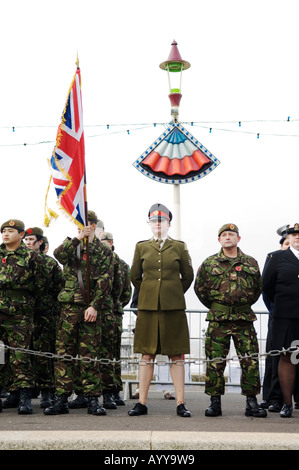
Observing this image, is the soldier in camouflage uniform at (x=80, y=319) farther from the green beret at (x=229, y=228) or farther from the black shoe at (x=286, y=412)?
the black shoe at (x=286, y=412)

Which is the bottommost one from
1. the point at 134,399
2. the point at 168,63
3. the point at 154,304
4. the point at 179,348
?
the point at 134,399

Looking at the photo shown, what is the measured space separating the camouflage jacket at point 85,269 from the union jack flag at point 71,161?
30 centimetres

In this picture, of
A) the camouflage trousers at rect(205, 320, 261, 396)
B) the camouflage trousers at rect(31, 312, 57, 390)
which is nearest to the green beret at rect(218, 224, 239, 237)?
the camouflage trousers at rect(205, 320, 261, 396)

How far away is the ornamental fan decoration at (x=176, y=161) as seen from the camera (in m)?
10.9

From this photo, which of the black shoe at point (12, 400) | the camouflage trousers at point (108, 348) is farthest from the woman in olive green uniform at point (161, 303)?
the black shoe at point (12, 400)

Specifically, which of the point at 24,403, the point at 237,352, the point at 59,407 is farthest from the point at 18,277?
the point at 237,352

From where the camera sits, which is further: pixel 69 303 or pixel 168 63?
pixel 168 63

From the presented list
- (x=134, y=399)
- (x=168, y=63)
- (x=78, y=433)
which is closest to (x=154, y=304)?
(x=78, y=433)

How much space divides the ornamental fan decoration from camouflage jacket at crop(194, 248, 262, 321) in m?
4.23

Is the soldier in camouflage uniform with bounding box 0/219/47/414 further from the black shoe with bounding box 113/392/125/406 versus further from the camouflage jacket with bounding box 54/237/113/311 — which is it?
the black shoe with bounding box 113/392/125/406

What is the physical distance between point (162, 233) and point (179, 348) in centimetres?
→ 117

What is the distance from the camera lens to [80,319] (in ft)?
21.6

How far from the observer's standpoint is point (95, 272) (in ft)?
22.1

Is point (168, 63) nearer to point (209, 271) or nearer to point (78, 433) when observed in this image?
point (209, 271)
